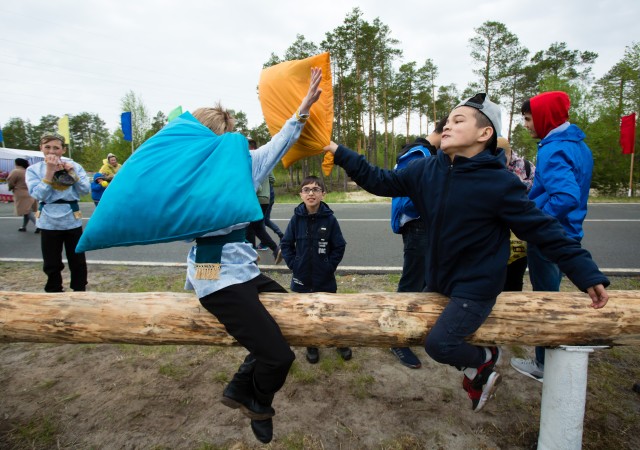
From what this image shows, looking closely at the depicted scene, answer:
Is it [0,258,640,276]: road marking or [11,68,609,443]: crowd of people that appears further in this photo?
[0,258,640,276]: road marking

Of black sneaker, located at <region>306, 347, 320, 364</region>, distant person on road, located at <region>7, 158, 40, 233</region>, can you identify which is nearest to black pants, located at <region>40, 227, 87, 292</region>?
black sneaker, located at <region>306, 347, 320, 364</region>

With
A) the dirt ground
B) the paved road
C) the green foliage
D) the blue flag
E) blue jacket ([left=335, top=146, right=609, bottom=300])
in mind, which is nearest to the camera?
blue jacket ([left=335, top=146, right=609, bottom=300])

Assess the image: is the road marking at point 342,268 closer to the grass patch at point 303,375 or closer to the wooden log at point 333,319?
the grass patch at point 303,375

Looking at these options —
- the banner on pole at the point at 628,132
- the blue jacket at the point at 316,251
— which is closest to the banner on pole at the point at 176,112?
the blue jacket at the point at 316,251

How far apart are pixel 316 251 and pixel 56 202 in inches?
118

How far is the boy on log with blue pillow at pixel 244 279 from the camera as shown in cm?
187

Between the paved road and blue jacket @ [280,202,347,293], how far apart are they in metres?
2.42

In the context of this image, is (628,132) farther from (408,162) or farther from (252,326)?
(252,326)

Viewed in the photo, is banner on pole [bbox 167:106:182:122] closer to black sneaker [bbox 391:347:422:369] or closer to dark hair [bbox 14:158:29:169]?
black sneaker [bbox 391:347:422:369]

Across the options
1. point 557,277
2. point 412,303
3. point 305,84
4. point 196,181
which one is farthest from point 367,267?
point 196,181

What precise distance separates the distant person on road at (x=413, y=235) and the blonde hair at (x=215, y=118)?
1535mm

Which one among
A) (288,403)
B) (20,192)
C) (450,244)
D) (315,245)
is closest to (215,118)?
(450,244)

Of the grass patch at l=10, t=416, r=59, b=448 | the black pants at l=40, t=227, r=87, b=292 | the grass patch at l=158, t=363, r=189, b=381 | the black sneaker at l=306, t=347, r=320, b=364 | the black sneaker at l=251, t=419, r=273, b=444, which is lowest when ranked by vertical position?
the grass patch at l=10, t=416, r=59, b=448

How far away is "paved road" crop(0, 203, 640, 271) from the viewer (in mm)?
5921
